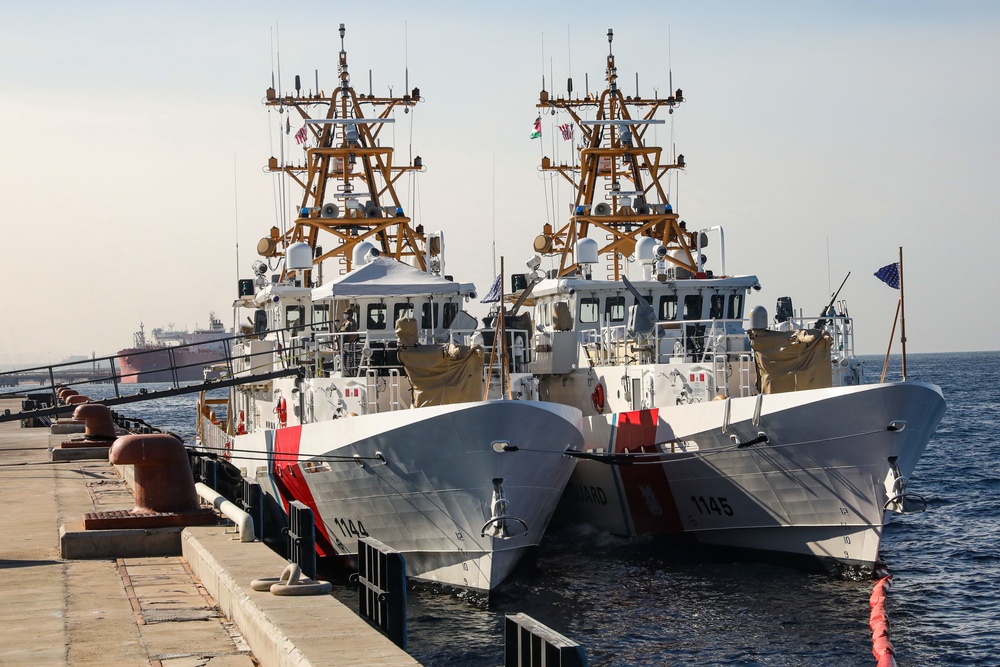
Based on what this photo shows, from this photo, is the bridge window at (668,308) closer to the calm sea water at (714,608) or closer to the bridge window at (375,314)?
the calm sea water at (714,608)

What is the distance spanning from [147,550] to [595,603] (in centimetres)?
843

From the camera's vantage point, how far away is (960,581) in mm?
21266

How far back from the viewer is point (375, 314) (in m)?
24.2

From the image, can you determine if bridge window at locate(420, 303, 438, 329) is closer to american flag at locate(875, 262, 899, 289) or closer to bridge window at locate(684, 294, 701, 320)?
bridge window at locate(684, 294, 701, 320)

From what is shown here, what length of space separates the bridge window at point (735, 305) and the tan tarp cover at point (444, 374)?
949 centimetres

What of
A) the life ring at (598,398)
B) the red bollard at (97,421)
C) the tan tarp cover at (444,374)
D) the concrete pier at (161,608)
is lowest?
the concrete pier at (161,608)

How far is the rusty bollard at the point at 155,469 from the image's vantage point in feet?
44.8

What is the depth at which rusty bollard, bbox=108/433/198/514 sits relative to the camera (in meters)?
13.7

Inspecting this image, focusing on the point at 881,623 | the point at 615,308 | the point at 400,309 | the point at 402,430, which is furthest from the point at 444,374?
the point at 615,308

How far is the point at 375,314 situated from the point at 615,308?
570 centimetres

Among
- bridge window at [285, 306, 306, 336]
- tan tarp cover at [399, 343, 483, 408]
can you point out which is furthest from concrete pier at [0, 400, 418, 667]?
bridge window at [285, 306, 306, 336]

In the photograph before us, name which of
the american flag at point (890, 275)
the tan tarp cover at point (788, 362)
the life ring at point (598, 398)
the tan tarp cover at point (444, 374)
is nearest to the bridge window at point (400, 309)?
the life ring at point (598, 398)

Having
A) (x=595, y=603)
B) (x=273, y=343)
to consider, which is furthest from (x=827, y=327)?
(x=273, y=343)

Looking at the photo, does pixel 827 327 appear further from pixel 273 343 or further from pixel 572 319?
pixel 273 343
